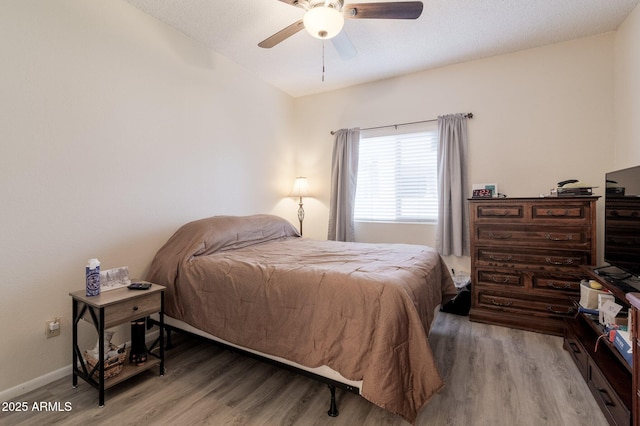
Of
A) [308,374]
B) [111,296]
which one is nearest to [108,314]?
[111,296]

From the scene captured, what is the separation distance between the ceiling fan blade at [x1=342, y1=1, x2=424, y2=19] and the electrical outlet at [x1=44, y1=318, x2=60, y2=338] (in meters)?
2.86

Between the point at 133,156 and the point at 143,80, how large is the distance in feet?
2.23

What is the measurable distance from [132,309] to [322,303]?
1.23 meters

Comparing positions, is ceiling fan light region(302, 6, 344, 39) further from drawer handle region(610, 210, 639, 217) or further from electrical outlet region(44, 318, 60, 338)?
electrical outlet region(44, 318, 60, 338)

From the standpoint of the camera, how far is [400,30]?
2.77 metres

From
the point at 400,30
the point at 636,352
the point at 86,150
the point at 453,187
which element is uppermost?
the point at 400,30

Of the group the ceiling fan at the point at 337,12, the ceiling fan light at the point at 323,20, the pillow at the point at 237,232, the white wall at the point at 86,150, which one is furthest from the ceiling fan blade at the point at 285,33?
the pillow at the point at 237,232

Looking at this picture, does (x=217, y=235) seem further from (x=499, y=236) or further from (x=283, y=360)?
(x=499, y=236)

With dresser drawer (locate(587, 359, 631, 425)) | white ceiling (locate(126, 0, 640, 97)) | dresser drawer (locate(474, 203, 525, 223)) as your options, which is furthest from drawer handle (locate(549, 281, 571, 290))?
white ceiling (locate(126, 0, 640, 97))

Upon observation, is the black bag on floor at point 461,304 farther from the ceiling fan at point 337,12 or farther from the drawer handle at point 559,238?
the ceiling fan at point 337,12

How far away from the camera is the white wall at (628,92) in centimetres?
244

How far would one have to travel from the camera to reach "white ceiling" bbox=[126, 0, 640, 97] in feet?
8.06

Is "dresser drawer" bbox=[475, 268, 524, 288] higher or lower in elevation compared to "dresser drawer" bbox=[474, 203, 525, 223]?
lower

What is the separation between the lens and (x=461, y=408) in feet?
5.47
